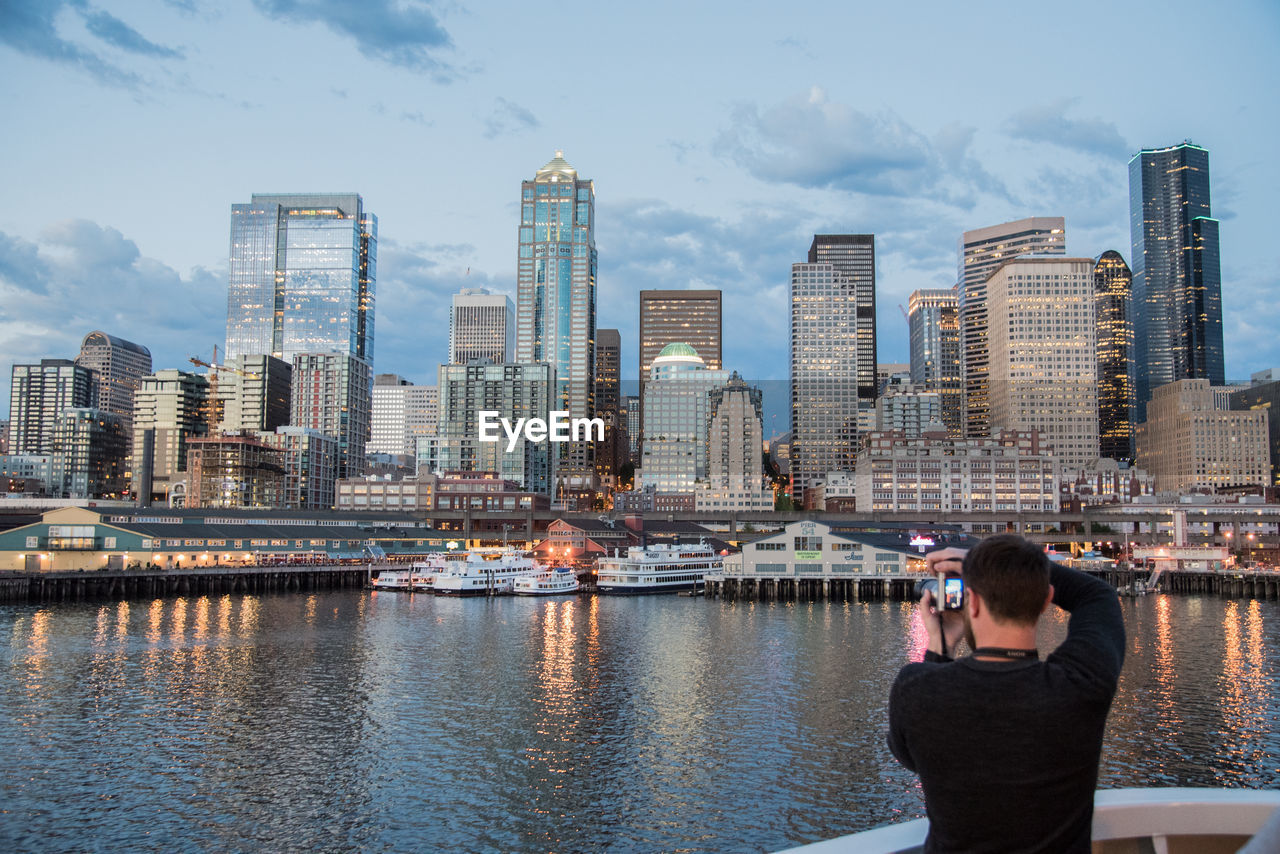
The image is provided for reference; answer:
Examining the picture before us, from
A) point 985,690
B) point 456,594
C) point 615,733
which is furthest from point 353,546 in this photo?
point 985,690

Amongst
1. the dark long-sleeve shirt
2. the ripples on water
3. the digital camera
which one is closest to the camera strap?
the dark long-sleeve shirt

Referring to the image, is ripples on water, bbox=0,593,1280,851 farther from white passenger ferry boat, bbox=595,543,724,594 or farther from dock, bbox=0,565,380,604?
white passenger ferry boat, bbox=595,543,724,594

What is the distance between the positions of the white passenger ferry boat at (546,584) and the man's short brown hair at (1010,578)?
99.7 m

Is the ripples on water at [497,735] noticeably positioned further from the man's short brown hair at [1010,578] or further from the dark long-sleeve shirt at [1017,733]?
the man's short brown hair at [1010,578]

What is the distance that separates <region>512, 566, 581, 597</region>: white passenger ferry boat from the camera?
103500mm

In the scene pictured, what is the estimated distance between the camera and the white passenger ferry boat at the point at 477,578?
103875 mm

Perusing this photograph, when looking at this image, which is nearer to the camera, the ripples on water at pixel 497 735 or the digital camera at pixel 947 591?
the digital camera at pixel 947 591

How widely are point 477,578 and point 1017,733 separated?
102531 mm

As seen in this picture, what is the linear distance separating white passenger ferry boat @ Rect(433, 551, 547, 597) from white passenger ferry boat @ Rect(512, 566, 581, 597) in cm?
104

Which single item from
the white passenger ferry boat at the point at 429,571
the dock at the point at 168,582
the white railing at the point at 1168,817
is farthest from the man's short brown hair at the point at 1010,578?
the white passenger ferry boat at the point at 429,571

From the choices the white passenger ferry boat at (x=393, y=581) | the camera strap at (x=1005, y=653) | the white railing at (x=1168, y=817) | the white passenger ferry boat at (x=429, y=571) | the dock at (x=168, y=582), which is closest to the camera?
the camera strap at (x=1005, y=653)

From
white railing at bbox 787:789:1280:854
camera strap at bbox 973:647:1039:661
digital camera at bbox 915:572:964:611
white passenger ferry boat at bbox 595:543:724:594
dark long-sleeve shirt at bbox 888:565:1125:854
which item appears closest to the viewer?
dark long-sleeve shirt at bbox 888:565:1125:854

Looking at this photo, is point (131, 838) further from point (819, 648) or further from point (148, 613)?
point (148, 613)

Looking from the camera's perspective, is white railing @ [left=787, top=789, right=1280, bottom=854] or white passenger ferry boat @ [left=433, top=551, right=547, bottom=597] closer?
white railing @ [left=787, top=789, right=1280, bottom=854]
